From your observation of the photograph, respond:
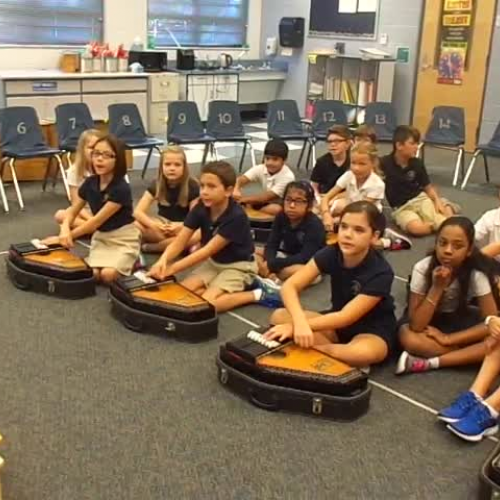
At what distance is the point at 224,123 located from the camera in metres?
6.48

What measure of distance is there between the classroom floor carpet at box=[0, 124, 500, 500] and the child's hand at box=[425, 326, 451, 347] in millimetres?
120

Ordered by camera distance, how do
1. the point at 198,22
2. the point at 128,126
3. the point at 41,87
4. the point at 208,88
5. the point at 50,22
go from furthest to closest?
the point at 198,22 → the point at 208,88 → the point at 50,22 → the point at 41,87 → the point at 128,126

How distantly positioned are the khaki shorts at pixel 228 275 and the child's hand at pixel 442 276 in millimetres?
1037

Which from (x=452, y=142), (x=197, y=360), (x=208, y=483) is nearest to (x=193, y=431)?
(x=208, y=483)

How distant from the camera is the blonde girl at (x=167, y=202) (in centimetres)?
394

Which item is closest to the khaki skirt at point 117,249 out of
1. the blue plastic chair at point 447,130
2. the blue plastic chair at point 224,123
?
the blue plastic chair at point 224,123

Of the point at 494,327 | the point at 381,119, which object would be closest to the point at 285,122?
the point at 381,119

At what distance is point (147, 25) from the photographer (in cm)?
867

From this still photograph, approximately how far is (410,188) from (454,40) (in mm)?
3650

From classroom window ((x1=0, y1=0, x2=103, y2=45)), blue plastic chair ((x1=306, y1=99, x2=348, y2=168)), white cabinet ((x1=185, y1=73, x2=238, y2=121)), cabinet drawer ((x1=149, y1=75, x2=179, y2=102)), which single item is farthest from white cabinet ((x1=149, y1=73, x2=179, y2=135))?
blue plastic chair ((x1=306, y1=99, x2=348, y2=168))

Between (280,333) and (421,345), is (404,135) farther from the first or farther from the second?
(280,333)

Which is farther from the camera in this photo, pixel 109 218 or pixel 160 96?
pixel 160 96

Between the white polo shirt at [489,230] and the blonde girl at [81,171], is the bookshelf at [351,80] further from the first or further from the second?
the white polo shirt at [489,230]

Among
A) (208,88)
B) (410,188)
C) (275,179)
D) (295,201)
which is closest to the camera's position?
(295,201)
